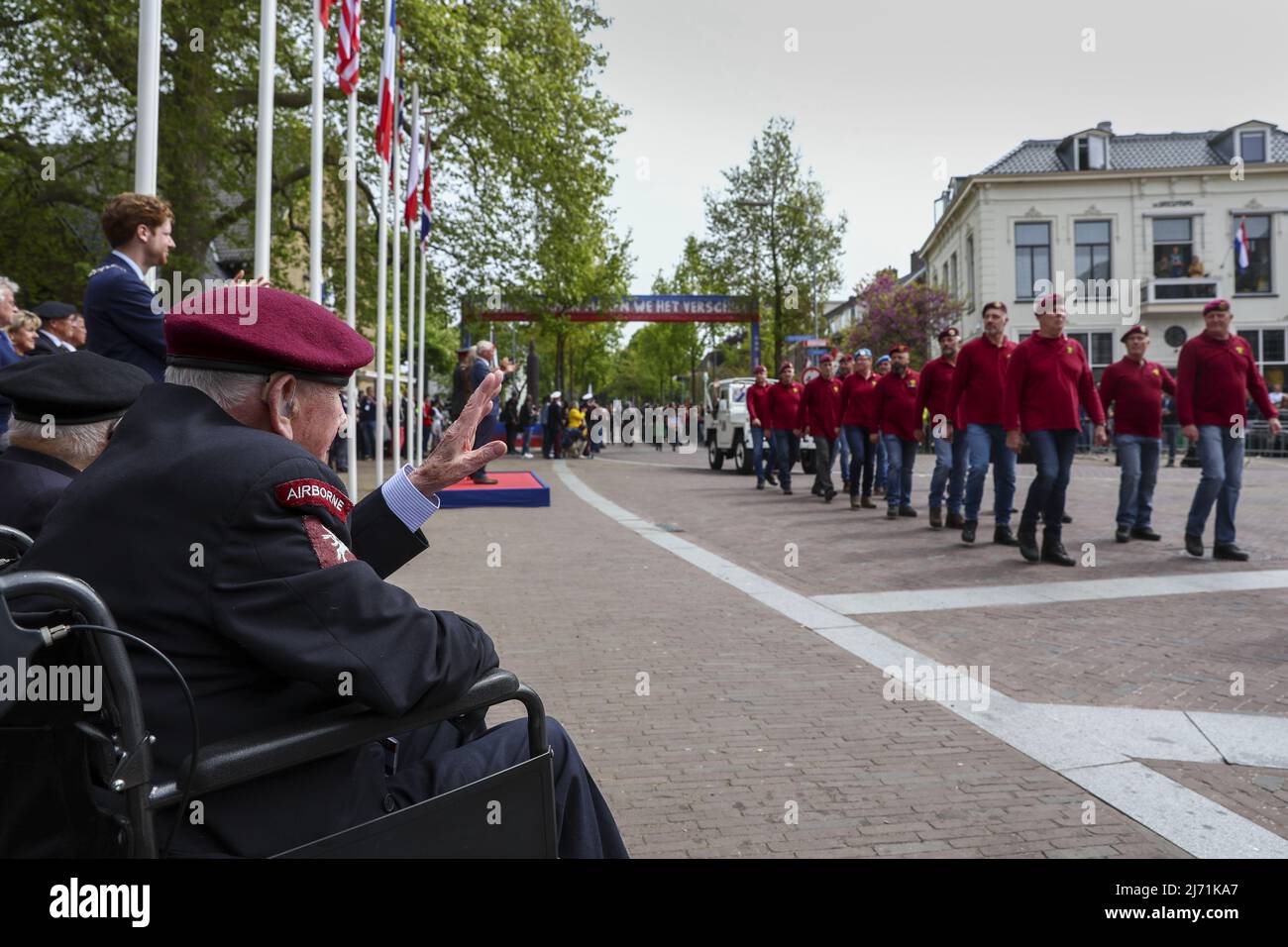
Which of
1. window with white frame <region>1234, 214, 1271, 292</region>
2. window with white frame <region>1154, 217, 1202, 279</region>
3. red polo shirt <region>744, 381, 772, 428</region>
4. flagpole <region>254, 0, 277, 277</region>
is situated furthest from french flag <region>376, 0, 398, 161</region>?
window with white frame <region>1234, 214, 1271, 292</region>

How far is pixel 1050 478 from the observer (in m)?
8.69

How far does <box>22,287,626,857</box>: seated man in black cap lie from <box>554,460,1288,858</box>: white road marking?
2.39 m

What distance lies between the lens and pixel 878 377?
13641 mm

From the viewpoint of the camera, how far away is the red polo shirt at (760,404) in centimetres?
1756

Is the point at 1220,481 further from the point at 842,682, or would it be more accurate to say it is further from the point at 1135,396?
the point at 842,682

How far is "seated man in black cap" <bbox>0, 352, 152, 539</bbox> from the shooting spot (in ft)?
9.05

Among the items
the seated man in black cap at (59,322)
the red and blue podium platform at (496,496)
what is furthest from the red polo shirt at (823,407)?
the seated man in black cap at (59,322)

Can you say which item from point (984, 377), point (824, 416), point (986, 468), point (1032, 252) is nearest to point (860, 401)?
point (824, 416)

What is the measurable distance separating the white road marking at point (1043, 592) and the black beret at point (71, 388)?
481cm

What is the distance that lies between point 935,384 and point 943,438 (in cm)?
101
